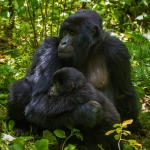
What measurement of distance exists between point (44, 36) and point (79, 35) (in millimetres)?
2564

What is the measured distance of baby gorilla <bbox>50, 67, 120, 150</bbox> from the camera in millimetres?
4074

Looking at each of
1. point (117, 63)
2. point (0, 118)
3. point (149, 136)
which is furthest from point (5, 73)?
point (149, 136)

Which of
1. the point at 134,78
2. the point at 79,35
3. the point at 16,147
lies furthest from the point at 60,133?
the point at 134,78

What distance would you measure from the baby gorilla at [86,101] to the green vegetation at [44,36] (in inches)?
6.3

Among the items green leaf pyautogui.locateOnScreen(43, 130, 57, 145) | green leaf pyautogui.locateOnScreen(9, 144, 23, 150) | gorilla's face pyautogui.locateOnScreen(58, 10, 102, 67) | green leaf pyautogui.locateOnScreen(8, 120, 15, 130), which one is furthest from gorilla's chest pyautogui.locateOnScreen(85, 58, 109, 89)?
green leaf pyautogui.locateOnScreen(9, 144, 23, 150)

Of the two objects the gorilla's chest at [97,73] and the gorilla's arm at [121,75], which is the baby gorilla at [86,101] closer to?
the gorilla's chest at [97,73]

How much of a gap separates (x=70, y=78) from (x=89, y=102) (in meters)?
0.29

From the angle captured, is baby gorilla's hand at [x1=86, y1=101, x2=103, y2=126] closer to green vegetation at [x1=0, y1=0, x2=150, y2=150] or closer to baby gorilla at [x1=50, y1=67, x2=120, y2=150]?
baby gorilla at [x1=50, y1=67, x2=120, y2=150]

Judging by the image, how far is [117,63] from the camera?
→ 4.65 meters

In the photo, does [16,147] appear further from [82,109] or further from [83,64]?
[83,64]

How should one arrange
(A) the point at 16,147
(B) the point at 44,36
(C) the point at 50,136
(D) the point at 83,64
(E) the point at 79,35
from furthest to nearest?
(B) the point at 44,36 → (D) the point at 83,64 → (E) the point at 79,35 → (C) the point at 50,136 → (A) the point at 16,147

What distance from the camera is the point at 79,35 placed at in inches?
174

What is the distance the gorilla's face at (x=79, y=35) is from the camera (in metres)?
4.39

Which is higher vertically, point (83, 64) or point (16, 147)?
point (83, 64)
